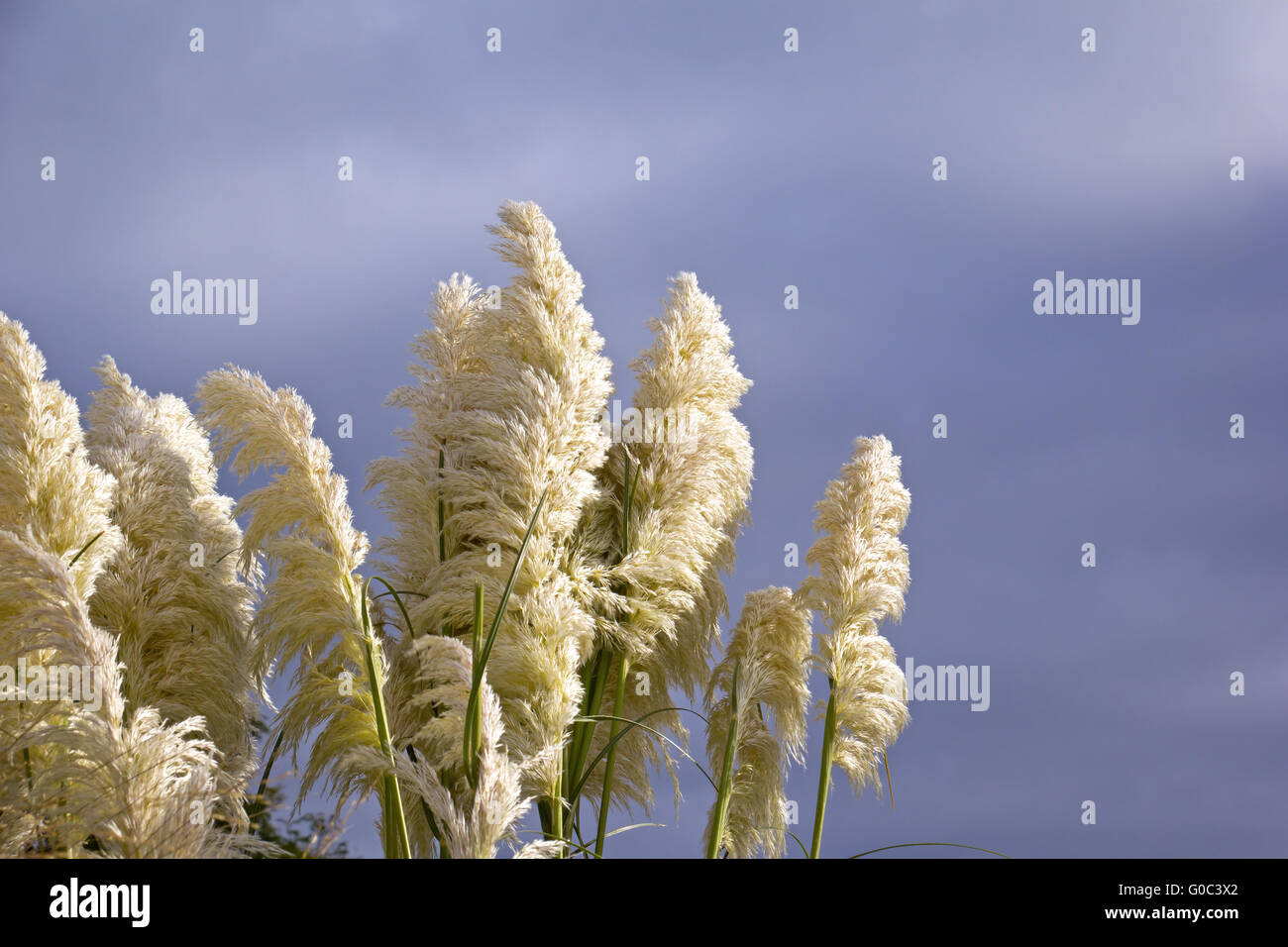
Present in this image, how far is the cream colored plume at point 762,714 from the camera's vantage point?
15.3ft

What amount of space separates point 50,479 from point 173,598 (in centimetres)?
80

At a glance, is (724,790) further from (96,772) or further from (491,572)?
(96,772)

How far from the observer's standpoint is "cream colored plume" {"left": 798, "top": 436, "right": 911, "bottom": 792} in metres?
4.54

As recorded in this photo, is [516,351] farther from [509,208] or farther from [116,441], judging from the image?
[116,441]

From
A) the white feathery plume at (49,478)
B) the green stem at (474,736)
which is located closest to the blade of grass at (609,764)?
the green stem at (474,736)

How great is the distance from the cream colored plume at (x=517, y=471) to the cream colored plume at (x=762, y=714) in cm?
82

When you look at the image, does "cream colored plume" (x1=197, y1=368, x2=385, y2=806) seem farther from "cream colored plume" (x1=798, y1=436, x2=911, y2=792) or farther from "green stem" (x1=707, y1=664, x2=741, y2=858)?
"cream colored plume" (x1=798, y1=436, x2=911, y2=792)

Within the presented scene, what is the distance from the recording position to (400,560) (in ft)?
15.0

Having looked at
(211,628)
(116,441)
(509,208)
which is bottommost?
(211,628)

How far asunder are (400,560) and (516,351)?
1085 millimetres

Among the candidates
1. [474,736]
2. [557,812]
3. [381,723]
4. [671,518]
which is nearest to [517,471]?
[671,518]

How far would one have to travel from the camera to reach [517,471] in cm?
409

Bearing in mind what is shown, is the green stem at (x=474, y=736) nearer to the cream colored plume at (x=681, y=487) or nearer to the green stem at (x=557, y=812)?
the green stem at (x=557, y=812)
